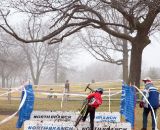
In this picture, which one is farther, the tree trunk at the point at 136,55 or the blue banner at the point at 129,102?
the tree trunk at the point at 136,55

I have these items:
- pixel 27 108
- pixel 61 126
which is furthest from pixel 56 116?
pixel 61 126

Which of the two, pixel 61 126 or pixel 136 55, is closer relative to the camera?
pixel 61 126

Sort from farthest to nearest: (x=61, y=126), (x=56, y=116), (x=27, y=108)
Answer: (x=56, y=116) → (x=27, y=108) → (x=61, y=126)

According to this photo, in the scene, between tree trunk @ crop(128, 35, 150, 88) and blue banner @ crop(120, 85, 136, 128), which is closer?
blue banner @ crop(120, 85, 136, 128)

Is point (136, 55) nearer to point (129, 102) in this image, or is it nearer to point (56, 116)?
point (129, 102)

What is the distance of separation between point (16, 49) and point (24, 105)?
6534 centimetres

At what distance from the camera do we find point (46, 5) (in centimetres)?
2731

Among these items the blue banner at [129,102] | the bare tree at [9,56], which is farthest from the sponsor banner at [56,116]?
the bare tree at [9,56]

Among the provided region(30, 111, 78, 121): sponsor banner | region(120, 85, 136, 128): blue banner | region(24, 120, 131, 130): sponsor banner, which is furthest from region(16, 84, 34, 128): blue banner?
region(120, 85, 136, 128): blue banner

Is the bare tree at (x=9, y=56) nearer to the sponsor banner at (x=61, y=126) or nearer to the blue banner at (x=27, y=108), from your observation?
the blue banner at (x=27, y=108)

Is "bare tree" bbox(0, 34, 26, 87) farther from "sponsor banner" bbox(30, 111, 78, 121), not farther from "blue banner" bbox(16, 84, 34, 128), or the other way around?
"blue banner" bbox(16, 84, 34, 128)

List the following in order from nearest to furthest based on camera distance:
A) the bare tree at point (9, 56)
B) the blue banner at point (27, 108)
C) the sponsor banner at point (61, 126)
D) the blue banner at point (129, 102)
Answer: the sponsor banner at point (61, 126) → the blue banner at point (27, 108) → the blue banner at point (129, 102) → the bare tree at point (9, 56)

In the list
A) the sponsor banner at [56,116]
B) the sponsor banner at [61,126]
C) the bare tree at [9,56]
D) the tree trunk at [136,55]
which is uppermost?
the bare tree at [9,56]

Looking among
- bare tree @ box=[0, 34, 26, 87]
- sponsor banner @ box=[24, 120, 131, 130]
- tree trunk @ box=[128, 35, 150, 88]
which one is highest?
bare tree @ box=[0, 34, 26, 87]
